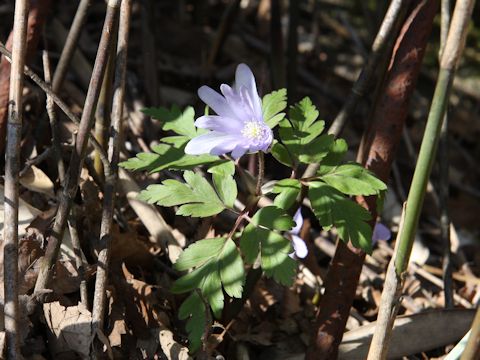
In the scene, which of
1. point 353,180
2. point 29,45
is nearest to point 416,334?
point 353,180

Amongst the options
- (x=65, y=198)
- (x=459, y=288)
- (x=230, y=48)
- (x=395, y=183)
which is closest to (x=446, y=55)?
(x=65, y=198)

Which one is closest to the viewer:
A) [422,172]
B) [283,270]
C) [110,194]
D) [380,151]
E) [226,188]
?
[422,172]

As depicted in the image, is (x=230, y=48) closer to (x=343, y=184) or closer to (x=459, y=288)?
(x=459, y=288)

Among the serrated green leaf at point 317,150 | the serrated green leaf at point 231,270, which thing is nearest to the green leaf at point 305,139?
the serrated green leaf at point 317,150

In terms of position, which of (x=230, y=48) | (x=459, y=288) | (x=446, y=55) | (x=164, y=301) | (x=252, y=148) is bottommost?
(x=459, y=288)

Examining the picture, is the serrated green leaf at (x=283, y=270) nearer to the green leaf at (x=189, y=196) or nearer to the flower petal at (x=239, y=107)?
the green leaf at (x=189, y=196)

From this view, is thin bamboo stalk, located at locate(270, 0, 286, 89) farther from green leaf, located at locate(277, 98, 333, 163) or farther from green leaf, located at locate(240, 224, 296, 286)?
green leaf, located at locate(240, 224, 296, 286)

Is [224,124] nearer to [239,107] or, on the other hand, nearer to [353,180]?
[239,107]

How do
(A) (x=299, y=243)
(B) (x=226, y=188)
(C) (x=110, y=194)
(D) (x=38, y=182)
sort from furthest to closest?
(D) (x=38, y=182), (A) (x=299, y=243), (C) (x=110, y=194), (B) (x=226, y=188)
